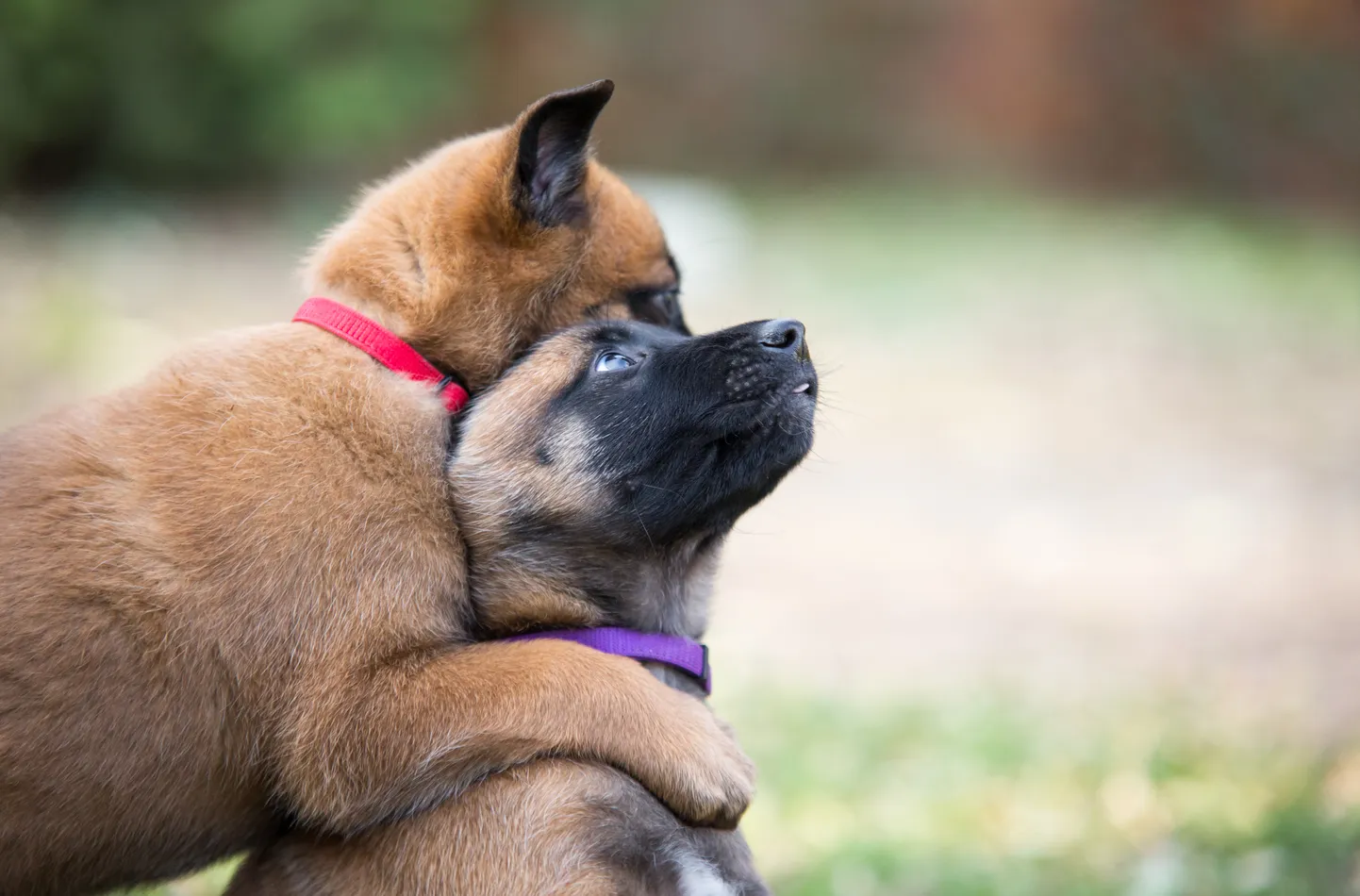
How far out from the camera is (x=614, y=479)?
3.48 m

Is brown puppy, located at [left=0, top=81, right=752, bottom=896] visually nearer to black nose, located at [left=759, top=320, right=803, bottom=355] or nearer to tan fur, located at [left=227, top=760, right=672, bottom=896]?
tan fur, located at [left=227, top=760, right=672, bottom=896]

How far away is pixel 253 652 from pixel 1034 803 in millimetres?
3522

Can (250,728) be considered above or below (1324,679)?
above

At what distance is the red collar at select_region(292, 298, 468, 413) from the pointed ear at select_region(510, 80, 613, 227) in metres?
0.52

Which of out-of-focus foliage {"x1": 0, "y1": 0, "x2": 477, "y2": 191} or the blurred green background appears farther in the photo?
out-of-focus foliage {"x1": 0, "y1": 0, "x2": 477, "y2": 191}

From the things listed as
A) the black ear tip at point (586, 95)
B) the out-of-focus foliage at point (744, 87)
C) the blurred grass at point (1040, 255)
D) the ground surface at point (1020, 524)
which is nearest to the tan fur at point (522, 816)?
the black ear tip at point (586, 95)

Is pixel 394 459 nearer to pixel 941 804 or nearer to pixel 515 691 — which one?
pixel 515 691

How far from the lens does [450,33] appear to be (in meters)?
16.3

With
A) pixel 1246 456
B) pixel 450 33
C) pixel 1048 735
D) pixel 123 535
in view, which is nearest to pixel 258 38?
pixel 450 33

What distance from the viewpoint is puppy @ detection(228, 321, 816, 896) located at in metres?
3.39

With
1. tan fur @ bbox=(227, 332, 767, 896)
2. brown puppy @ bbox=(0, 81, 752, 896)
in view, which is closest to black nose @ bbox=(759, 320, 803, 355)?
tan fur @ bbox=(227, 332, 767, 896)

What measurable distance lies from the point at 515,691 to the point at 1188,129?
18.7m

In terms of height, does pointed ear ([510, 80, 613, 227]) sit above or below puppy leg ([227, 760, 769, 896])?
above

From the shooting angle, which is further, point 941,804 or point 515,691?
point 941,804
